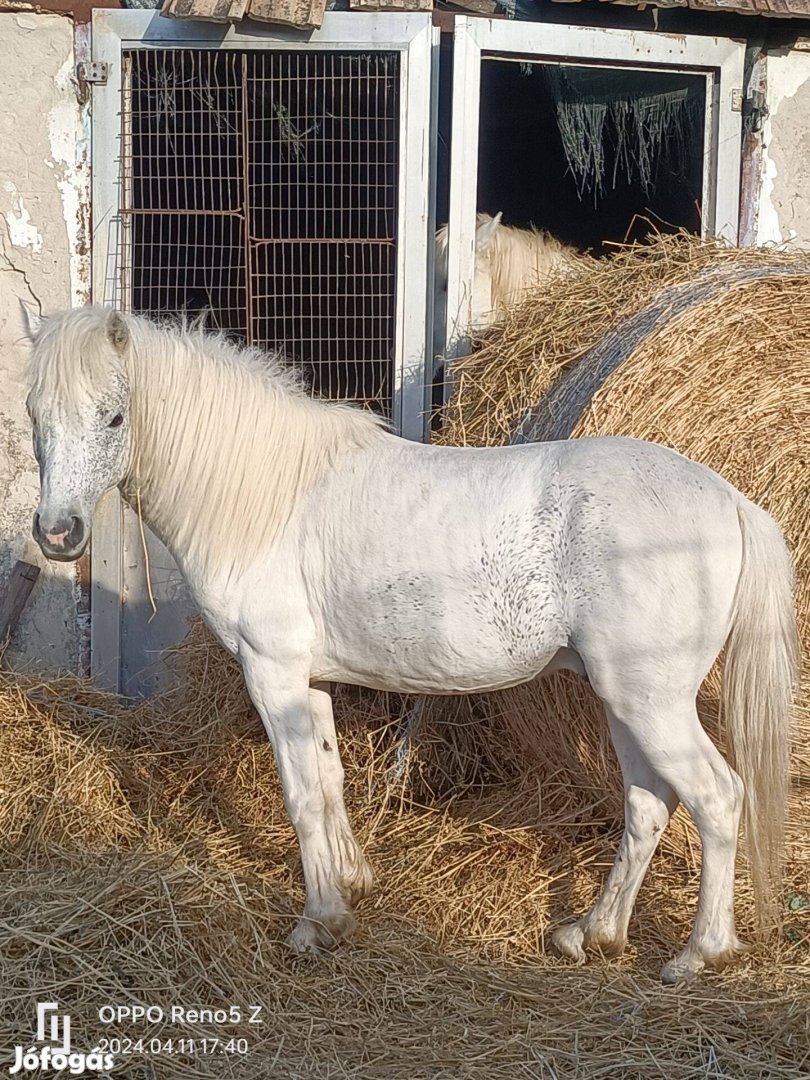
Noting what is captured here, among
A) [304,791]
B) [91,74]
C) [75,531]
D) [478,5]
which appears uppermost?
[478,5]

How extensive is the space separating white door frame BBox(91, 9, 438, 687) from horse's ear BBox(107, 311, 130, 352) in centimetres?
176

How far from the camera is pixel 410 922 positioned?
349cm

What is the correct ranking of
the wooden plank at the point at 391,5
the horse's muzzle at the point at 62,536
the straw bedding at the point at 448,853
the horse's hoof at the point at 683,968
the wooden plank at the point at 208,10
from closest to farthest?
the straw bedding at the point at 448,853 → the horse's muzzle at the point at 62,536 → the horse's hoof at the point at 683,968 → the wooden plank at the point at 208,10 → the wooden plank at the point at 391,5

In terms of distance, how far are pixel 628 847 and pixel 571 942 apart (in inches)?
13.1

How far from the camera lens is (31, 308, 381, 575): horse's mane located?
3285 mm

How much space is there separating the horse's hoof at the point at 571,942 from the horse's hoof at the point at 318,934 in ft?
1.99

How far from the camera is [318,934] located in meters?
3.27

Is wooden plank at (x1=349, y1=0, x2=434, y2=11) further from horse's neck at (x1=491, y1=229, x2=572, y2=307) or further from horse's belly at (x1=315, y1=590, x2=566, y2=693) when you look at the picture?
horse's belly at (x1=315, y1=590, x2=566, y2=693)

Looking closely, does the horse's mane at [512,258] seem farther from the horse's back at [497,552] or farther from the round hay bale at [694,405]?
the horse's back at [497,552]

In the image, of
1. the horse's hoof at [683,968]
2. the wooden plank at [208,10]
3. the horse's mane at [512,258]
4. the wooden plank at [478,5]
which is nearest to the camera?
the horse's hoof at [683,968]

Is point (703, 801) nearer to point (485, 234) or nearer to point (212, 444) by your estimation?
point (212, 444)

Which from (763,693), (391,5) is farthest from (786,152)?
(763,693)

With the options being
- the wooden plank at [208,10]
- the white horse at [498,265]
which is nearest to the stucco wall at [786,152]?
the white horse at [498,265]

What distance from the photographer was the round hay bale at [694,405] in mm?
3570
